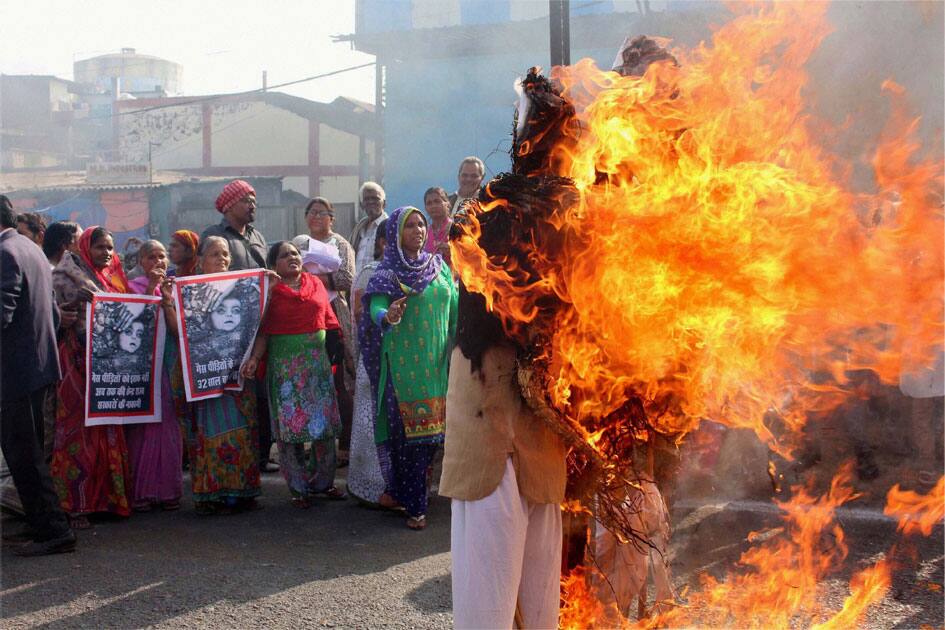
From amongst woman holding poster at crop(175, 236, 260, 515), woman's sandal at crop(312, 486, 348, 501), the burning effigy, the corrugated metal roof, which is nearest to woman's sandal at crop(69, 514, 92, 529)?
woman holding poster at crop(175, 236, 260, 515)

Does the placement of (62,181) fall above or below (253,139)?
below

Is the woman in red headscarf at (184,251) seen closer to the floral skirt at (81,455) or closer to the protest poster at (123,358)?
the protest poster at (123,358)

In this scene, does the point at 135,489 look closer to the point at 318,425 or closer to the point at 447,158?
the point at 318,425

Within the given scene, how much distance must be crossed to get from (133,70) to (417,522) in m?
52.9

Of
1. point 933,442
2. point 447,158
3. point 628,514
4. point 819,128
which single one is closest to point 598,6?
point 447,158

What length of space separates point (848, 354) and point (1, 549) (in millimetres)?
5810

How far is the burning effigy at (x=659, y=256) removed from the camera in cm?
295

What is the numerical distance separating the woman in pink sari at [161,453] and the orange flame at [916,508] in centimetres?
519

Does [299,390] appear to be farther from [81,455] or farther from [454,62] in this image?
[454,62]

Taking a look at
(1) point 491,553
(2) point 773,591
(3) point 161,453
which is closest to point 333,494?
(3) point 161,453

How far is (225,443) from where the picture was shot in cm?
649

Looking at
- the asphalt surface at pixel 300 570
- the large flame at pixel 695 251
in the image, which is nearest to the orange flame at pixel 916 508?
the asphalt surface at pixel 300 570

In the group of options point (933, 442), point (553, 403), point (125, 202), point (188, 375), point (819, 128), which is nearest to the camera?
point (553, 403)

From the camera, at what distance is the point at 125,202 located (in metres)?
25.8
